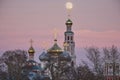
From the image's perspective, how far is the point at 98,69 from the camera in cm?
1984

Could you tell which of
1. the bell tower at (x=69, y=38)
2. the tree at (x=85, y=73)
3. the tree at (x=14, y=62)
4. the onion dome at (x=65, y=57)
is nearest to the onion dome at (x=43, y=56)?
the onion dome at (x=65, y=57)

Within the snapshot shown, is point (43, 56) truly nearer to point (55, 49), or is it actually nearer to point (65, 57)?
point (55, 49)

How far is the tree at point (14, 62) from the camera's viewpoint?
22766 millimetres

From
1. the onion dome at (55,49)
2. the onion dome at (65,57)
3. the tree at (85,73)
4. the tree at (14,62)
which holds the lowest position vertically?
the tree at (85,73)

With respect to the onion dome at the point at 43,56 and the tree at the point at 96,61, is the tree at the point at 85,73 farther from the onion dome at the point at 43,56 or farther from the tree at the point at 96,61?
the onion dome at the point at 43,56

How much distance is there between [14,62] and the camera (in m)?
23.6

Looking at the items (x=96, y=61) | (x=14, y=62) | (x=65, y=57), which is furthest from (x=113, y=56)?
(x=65, y=57)

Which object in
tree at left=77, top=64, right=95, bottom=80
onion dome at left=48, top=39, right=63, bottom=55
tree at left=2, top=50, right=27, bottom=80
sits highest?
onion dome at left=48, top=39, right=63, bottom=55

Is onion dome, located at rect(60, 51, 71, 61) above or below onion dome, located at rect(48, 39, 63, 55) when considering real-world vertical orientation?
below

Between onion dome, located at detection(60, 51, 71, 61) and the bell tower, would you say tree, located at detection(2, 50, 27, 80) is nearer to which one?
onion dome, located at detection(60, 51, 71, 61)

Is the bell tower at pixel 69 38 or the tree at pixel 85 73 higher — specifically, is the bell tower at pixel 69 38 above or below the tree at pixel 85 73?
above

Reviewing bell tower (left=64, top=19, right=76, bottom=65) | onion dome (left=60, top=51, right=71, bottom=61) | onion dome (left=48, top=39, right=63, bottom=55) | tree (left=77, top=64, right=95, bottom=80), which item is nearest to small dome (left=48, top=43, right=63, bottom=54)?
onion dome (left=48, top=39, right=63, bottom=55)

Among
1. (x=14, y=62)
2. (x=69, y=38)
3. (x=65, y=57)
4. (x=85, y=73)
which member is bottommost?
(x=85, y=73)

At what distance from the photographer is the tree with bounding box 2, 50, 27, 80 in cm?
2277
